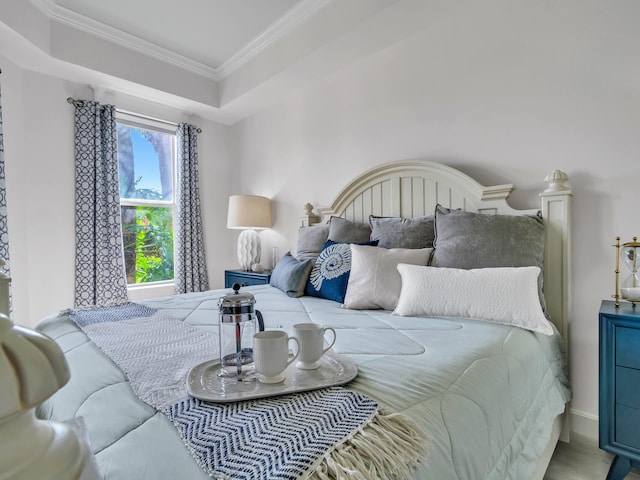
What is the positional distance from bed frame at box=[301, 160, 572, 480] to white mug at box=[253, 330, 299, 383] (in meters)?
1.12

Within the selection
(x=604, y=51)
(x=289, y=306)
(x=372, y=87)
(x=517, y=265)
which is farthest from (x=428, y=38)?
(x=289, y=306)

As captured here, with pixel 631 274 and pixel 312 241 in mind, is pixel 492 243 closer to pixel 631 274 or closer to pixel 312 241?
pixel 631 274

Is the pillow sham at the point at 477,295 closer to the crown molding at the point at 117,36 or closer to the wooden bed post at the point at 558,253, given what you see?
the wooden bed post at the point at 558,253

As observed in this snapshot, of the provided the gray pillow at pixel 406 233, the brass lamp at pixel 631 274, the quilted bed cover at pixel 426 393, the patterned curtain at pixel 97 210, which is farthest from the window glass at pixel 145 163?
the brass lamp at pixel 631 274

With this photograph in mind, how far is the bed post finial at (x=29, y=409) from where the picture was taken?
0.67 ft

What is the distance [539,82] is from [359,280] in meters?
1.48

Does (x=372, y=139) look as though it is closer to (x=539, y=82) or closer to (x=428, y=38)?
(x=428, y=38)

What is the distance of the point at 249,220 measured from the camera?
10.9 feet

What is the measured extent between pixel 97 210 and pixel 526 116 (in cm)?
337

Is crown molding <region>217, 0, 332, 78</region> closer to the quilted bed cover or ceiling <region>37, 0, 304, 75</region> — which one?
ceiling <region>37, 0, 304, 75</region>

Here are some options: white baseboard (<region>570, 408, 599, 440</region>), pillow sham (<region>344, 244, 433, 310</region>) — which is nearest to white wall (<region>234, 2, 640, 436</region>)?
white baseboard (<region>570, 408, 599, 440</region>)

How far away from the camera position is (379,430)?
0.63 meters

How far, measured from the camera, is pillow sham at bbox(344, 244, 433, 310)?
1.70 meters

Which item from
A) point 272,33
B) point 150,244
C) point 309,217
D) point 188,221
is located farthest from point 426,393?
point 150,244
